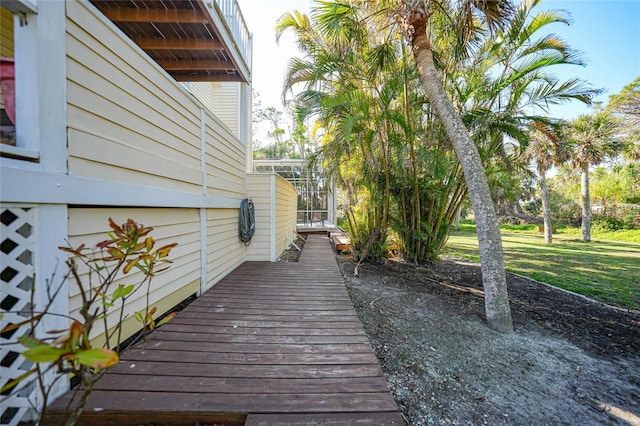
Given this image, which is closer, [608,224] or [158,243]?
[158,243]

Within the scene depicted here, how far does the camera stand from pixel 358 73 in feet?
16.3

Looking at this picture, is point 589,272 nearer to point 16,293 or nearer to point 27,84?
point 16,293

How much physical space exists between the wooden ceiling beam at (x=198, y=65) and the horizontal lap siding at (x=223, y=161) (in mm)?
1014

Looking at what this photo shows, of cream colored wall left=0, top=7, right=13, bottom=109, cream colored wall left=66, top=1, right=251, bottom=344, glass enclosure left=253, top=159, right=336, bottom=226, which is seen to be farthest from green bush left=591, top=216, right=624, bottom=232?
cream colored wall left=0, top=7, right=13, bottom=109

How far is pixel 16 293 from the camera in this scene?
126 cm

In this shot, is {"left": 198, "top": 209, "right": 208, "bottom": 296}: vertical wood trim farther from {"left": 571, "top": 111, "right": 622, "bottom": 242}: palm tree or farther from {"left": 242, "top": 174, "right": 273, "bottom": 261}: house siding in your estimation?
{"left": 571, "top": 111, "right": 622, "bottom": 242}: palm tree

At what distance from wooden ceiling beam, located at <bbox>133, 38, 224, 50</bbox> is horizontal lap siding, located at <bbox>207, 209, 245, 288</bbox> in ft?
7.63

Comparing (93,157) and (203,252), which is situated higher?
(93,157)

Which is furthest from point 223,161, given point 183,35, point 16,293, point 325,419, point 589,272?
point 589,272

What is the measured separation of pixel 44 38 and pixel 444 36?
5.43 metres

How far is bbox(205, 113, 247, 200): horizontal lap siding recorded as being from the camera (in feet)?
11.2

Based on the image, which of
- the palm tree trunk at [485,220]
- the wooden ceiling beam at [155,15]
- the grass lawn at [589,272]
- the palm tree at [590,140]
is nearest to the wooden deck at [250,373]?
the palm tree trunk at [485,220]

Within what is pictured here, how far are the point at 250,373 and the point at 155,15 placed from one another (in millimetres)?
3972

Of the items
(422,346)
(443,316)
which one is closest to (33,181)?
(422,346)
